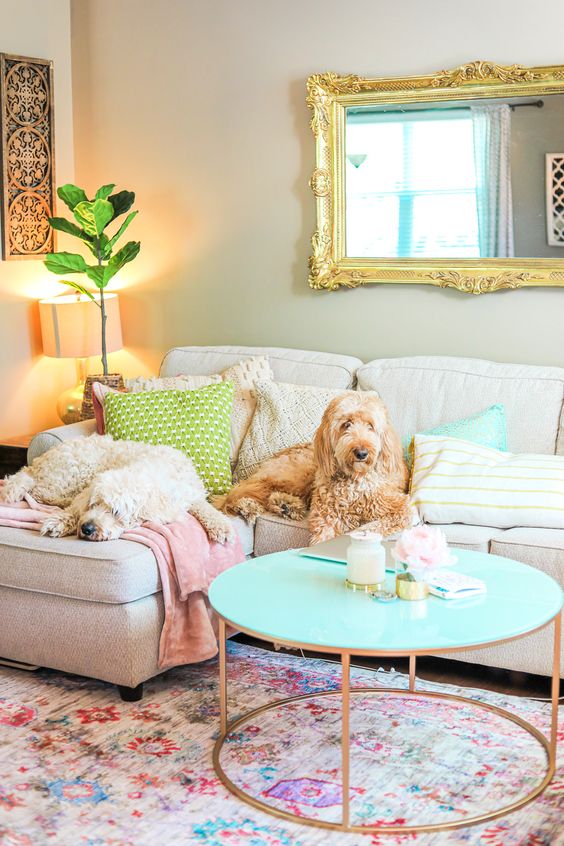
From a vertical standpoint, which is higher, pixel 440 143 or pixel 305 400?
pixel 440 143

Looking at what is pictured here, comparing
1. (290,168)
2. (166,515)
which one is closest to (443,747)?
(166,515)

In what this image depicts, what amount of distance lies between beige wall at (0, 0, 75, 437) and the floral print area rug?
5.85 ft

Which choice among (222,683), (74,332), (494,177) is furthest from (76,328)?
(222,683)

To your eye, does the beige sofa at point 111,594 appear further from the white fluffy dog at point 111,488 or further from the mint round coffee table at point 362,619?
the mint round coffee table at point 362,619

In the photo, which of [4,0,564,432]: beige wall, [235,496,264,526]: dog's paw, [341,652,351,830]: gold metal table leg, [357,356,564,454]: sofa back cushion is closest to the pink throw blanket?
[235,496,264,526]: dog's paw

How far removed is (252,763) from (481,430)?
1.41m

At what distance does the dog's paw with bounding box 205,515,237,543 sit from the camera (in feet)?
10.5

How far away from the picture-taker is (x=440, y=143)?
3.93 meters

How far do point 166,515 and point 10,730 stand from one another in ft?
2.50

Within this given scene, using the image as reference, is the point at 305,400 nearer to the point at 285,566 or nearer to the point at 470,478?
the point at 470,478

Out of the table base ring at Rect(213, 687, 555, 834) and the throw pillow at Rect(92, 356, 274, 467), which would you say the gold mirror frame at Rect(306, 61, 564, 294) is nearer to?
the throw pillow at Rect(92, 356, 274, 467)

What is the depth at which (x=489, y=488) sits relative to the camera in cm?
313

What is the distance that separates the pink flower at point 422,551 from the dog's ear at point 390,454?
0.75m

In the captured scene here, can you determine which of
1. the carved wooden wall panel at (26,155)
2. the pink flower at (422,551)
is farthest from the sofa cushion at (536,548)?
the carved wooden wall panel at (26,155)
